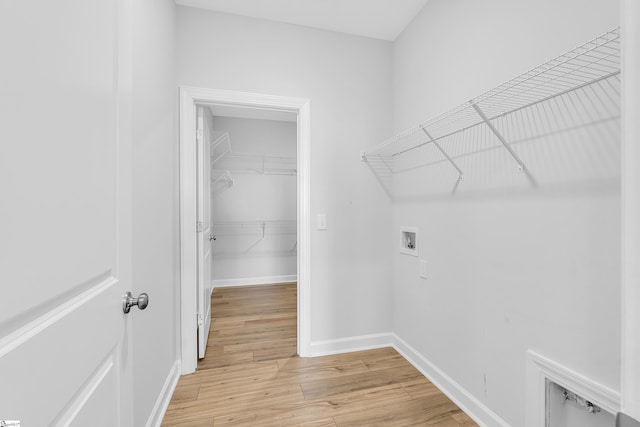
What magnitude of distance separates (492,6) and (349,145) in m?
1.18

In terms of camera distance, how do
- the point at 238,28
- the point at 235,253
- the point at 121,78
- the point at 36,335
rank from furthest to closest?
the point at 235,253, the point at 238,28, the point at 121,78, the point at 36,335

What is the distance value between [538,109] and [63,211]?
1.68 metres

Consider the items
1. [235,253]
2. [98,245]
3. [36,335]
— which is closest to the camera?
[36,335]

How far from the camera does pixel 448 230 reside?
177cm

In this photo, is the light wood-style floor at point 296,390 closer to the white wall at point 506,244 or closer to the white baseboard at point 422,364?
the white baseboard at point 422,364

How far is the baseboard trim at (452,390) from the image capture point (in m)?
1.48

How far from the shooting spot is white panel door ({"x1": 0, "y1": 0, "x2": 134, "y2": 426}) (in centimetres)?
41

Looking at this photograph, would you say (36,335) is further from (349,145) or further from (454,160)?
(349,145)

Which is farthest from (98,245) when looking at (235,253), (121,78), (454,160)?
(235,253)

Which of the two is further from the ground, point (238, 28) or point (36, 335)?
point (238, 28)

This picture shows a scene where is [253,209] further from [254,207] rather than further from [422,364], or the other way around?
[422,364]

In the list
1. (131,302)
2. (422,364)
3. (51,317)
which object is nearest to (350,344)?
(422,364)

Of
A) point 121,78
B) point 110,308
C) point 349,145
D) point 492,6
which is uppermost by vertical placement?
point 492,6

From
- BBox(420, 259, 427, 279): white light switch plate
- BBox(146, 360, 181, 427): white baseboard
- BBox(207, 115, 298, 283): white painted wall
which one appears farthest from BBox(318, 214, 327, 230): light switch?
BBox(207, 115, 298, 283): white painted wall
